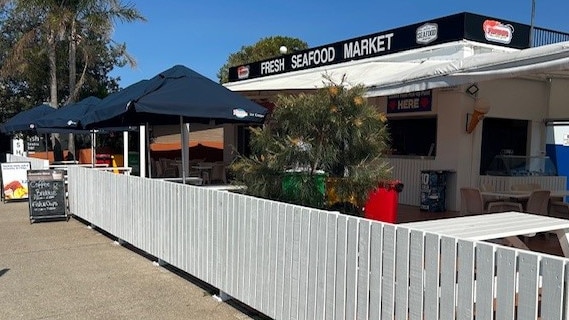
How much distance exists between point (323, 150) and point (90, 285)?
9.88 feet

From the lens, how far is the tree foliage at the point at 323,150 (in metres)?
5.69

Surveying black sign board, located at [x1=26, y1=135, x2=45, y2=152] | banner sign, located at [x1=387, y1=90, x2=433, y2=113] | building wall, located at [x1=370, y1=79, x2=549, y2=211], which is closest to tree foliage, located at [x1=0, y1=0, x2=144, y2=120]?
black sign board, located at [x1=26, y1=135, x2=45, y2=152]

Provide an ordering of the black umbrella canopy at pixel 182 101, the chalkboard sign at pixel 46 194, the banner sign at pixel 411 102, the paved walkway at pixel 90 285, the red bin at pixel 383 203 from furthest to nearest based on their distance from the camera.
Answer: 1. the banner sign at pixel 411 102
2. the chalkboard sign at pixel 46 194
3. the red bin at pixel 383 203
4. the black umbrella canopy at pixel 182 101
5. the paved walkway at pixel 90 285

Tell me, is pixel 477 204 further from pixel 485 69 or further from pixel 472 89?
pixel 472 89

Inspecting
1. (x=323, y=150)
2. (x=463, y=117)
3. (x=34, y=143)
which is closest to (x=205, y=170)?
(x=463, y=117)

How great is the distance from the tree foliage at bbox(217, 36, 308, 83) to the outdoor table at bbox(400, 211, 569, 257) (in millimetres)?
30068

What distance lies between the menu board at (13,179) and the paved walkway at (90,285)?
4.46 m

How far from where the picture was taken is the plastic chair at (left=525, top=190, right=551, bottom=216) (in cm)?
768

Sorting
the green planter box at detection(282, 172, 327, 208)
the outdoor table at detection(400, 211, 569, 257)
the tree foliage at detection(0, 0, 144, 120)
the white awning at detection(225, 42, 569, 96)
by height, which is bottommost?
the outdoor table at detection(400, 211, 569, 257)

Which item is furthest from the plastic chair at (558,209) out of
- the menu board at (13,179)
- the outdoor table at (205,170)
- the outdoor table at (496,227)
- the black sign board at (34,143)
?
the black sign board at (34,143)

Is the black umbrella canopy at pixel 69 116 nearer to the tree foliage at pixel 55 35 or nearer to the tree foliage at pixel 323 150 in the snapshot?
the tree foliage at pixel 323 150

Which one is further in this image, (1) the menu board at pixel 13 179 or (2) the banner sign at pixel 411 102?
(1) the menu board at pixel 13 179

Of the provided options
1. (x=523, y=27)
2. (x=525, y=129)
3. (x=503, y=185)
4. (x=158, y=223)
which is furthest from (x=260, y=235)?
(x=523, y=27)

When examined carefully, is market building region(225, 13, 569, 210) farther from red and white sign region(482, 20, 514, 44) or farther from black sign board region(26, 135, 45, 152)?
black sign board region(26, 135, 45, 152)
